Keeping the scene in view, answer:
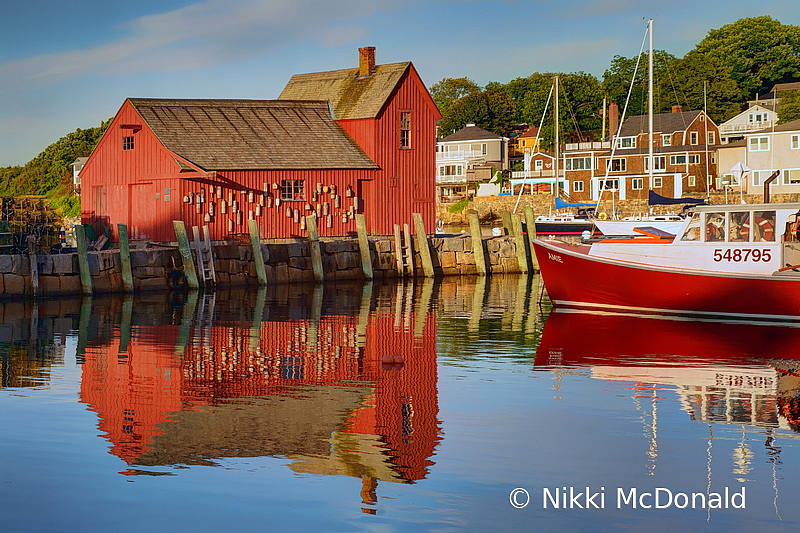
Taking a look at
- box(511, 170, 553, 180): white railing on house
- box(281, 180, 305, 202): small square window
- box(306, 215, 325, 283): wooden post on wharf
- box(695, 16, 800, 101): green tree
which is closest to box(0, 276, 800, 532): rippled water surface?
box(306, 215, 325, 283): wooden post on wharf

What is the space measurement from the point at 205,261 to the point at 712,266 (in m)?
15.8

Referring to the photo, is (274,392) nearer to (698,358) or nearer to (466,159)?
(698,358)

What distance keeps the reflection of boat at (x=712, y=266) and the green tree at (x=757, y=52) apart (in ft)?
372

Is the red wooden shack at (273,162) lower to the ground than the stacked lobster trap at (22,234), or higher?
higher

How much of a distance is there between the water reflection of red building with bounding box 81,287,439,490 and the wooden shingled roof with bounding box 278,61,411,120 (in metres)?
20.0

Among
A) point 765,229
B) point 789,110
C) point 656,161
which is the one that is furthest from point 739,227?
point 789,110

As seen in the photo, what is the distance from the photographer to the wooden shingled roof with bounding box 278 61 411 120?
137 feet

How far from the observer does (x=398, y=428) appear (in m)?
11.6

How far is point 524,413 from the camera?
1252 cm

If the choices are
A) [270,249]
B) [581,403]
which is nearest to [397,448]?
[581,403]

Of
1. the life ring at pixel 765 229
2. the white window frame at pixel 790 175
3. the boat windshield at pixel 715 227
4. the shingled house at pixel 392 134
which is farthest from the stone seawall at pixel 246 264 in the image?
the white window frame at pixel 790 175

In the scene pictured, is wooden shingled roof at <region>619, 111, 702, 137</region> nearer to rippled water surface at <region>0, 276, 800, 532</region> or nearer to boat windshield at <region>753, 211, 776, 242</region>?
boat windshield at <region>753, 211, 776, 242</region>

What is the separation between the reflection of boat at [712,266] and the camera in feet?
70.5

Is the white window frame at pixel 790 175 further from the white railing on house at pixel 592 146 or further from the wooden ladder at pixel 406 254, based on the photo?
the wooden ladder at pixel 406 254
